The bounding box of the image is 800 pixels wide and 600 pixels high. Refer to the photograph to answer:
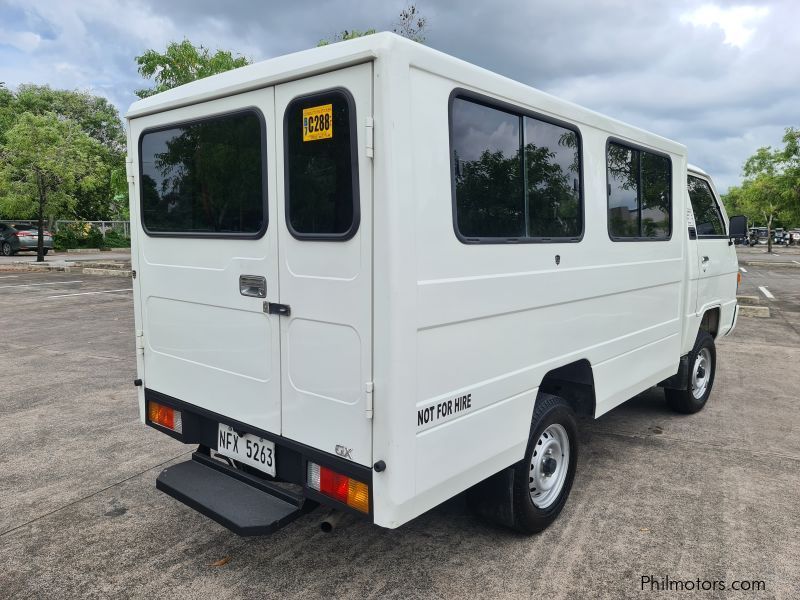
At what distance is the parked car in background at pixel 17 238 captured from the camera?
90.2ft

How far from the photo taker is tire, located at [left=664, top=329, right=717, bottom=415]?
5652 millimetres

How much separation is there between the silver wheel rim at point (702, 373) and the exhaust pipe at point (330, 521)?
4208 millimetres

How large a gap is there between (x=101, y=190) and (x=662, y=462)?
39538 mm

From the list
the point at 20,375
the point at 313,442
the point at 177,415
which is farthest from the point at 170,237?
the point at 20,375

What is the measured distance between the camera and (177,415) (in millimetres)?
3641

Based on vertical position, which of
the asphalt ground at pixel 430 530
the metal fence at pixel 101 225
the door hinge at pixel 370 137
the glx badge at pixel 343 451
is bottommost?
the asphalt ground at pixel 430 530

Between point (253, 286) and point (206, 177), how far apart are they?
0.72m

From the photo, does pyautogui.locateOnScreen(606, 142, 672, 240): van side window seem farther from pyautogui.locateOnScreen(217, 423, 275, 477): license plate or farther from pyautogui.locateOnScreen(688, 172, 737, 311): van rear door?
pyautogui.locateOnScreen(217, 423, 275, 477): license plate

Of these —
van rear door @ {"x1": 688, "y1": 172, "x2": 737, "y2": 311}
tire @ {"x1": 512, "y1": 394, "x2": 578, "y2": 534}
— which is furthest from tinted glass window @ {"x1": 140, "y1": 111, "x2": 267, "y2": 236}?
van rear door @ {"x1": 688, "y1": 172, "x2": 737, "y2": 311}

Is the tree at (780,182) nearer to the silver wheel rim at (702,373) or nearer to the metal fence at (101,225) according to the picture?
the silver wheel rim at (702,373)

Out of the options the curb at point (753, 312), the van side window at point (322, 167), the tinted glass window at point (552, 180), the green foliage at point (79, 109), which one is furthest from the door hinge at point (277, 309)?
the green foliage at point (79, 109)

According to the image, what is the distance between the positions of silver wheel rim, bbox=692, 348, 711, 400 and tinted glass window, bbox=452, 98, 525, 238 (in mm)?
3584

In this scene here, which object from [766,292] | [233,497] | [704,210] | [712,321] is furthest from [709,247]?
[766,292]

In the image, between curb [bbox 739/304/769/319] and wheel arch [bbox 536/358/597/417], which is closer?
wheel arch [bbox 536/358/597/417]
